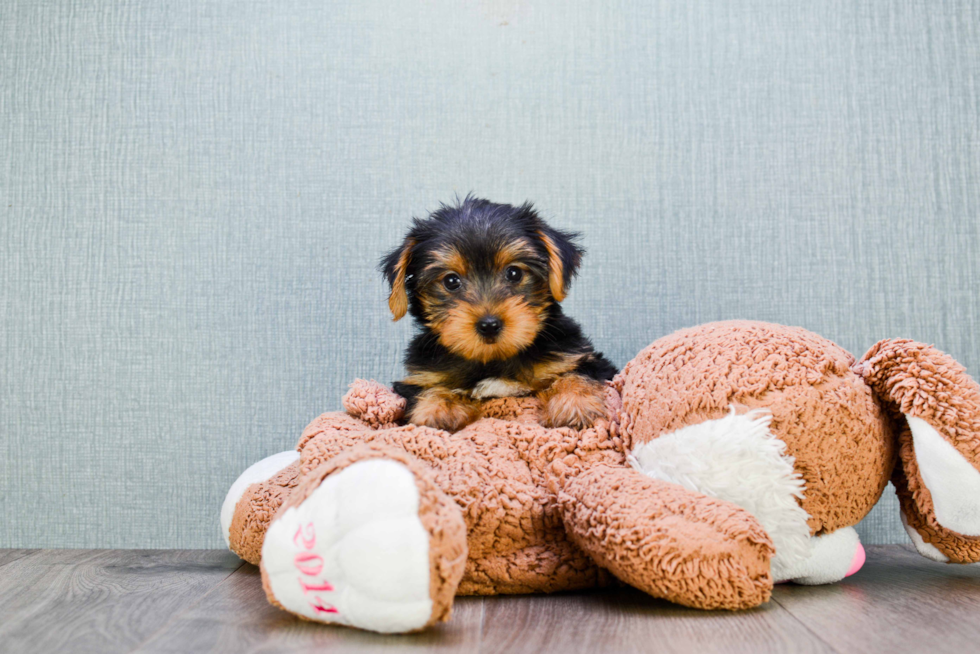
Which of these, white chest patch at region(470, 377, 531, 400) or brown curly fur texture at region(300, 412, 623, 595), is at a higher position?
white chest patch at region(470, 377, 531, 400)

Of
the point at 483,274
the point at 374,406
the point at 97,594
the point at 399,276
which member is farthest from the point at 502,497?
the point at 97,594

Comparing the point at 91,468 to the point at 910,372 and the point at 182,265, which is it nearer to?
the point at 182,265

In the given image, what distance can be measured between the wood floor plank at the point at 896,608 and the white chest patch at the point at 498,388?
88cm

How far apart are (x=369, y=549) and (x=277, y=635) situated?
375 millimetres

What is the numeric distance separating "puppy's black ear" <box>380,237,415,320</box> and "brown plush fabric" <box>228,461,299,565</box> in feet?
1.98

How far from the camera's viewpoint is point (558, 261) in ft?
7.41

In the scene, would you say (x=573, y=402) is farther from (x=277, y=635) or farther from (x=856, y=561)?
(x=277, y=635)

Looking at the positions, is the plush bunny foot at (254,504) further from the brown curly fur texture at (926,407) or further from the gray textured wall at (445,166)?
the brown curly fur texture at (926,407)

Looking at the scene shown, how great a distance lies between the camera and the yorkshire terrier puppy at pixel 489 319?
2.13 m

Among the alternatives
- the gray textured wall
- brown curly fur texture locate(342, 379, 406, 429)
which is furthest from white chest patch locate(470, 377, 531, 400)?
the gray textured wall

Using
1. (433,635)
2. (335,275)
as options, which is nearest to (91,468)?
(335,275)

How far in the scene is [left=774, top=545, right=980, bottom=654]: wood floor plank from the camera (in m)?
1.53

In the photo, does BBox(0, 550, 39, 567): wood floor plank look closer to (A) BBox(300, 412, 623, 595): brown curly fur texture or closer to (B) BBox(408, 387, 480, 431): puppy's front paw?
(A) BBox(300, 412, 623, 595): brown curly fur texture

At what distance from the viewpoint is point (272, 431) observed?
2812 millimetres
